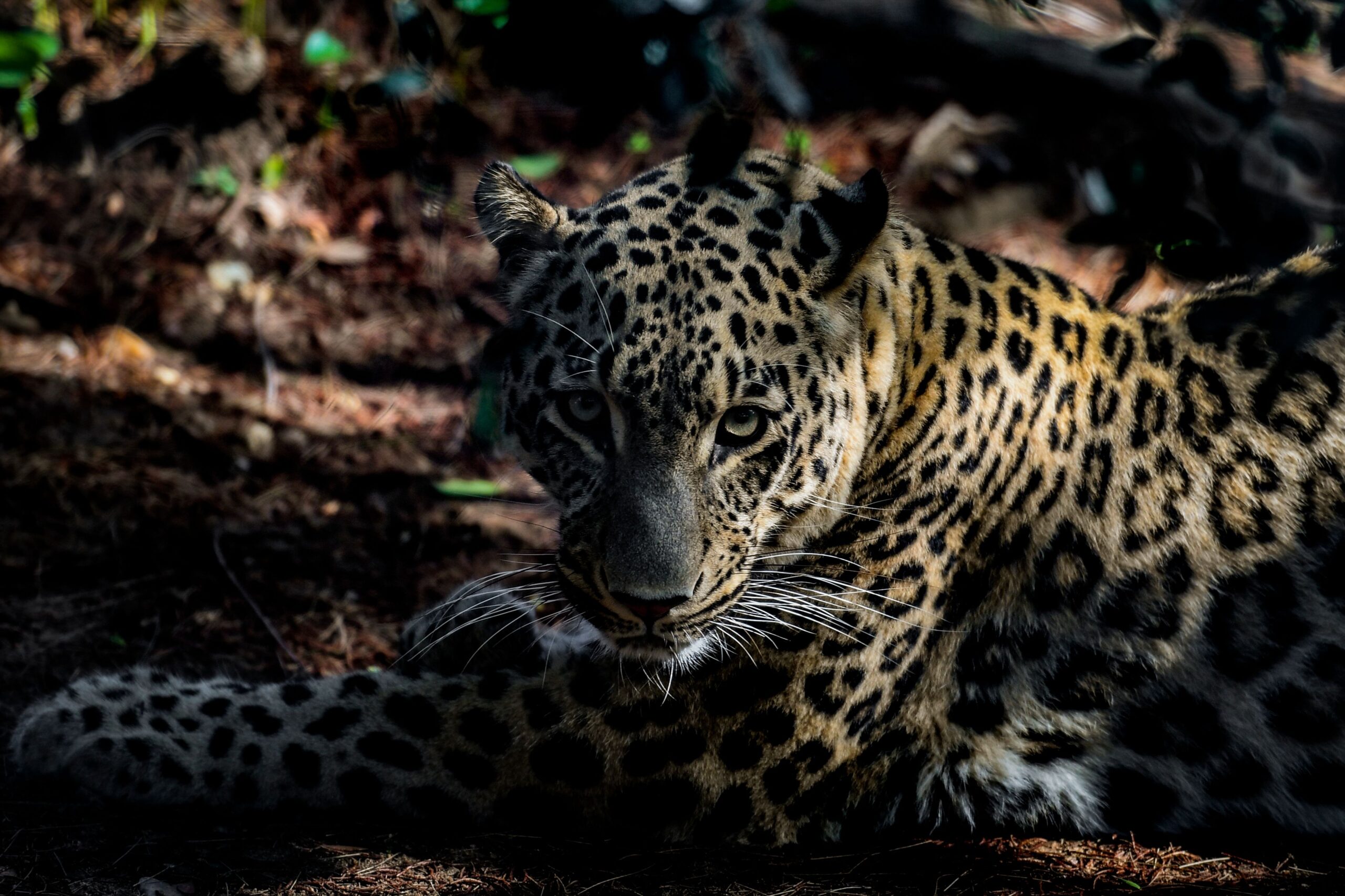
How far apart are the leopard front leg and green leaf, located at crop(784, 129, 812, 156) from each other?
4573 millimetres

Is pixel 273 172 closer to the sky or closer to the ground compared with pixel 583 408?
closer to the sky

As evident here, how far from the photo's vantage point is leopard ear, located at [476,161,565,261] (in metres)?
4.82

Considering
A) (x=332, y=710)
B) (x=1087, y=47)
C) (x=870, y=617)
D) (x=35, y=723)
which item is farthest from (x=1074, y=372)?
(x=1087, y=47)

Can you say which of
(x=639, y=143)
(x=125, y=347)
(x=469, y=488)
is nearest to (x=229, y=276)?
(x=125, y=347)

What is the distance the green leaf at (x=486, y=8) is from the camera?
134 inches

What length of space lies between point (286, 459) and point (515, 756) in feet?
12.2

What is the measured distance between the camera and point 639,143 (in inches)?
424

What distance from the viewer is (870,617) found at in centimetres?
469

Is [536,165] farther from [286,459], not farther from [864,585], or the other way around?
[864,585]

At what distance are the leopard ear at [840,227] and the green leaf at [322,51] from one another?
6.32m

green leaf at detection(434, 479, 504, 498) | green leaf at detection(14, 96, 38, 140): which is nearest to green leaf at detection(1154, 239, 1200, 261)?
green leaf at detection(434, 479, 504, 498)

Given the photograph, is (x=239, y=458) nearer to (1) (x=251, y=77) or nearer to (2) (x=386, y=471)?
(2) (x=386, y=471)

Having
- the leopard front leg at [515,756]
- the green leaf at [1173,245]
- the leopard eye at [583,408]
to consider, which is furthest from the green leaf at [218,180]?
Result: the green leaf at [1173,245]

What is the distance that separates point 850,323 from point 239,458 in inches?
172
